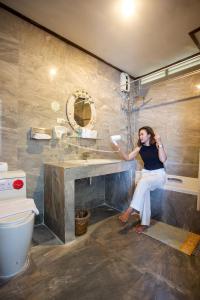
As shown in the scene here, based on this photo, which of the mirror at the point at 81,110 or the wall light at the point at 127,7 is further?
the mirror at the point at 81,110

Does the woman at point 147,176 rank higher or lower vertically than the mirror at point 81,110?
lower

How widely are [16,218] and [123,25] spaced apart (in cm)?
218

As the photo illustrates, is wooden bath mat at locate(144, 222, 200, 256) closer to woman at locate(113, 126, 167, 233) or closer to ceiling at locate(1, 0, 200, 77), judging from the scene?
woman at locate(113, 126, 167, 233)

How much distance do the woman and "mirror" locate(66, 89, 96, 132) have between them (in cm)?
76

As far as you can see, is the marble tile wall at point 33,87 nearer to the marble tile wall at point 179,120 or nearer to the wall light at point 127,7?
the wall light at point 127,7

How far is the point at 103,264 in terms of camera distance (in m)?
1.36

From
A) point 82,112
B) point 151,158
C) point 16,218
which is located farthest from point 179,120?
point 16,218

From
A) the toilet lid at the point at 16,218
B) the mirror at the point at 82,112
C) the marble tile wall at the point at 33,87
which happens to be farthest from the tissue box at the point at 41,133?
the toilet lid at the point at 16,218

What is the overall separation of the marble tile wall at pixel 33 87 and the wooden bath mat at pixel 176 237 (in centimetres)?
137

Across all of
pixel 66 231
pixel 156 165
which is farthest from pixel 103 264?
pixel 156 165

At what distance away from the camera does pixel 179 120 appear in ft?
8.19

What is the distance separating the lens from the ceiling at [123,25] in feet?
5.18

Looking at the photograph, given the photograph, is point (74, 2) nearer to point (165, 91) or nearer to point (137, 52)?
point (137, 52)

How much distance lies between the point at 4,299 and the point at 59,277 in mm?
354
